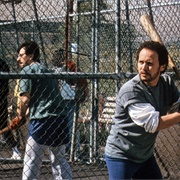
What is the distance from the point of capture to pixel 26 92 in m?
5.34

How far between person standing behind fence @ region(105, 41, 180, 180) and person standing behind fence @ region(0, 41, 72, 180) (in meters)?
1.48

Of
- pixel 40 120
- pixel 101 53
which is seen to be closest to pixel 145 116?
pixel 40 120

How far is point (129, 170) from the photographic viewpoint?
13.1 feet

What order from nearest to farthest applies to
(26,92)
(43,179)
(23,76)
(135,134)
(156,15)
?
(135,134), (23,76), (26,92), (43,179), (156,15)

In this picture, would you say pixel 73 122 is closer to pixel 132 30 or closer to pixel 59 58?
pixel 59 58

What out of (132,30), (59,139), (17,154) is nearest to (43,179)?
(17,154)

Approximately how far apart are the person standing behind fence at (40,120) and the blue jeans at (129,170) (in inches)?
58.8

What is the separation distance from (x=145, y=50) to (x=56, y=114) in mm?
1731

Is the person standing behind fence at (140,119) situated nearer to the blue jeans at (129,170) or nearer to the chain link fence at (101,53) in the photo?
the blue jeans at (129,170)

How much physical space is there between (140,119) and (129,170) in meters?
0.42

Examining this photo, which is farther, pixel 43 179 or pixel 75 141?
pixel 75 141

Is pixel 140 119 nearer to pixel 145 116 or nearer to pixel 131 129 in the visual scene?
pixel 145 116

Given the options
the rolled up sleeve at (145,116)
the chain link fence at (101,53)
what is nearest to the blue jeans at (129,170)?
the rolled up sleeve at (145,116)

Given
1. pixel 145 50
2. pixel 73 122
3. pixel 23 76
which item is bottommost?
pixel 73 122
